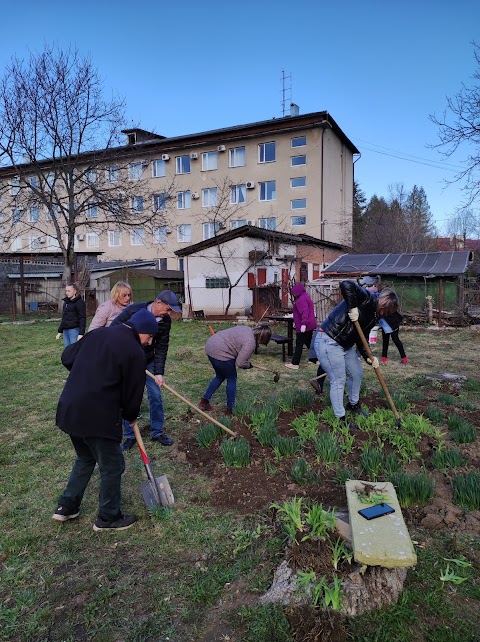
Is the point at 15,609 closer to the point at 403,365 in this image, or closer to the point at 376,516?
the point at 376,516

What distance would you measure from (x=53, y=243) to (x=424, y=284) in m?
29.8

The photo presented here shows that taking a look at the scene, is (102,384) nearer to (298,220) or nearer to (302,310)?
(302,310)

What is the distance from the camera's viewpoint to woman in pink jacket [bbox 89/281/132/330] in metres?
5.04

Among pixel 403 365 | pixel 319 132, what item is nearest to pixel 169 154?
pixel 319 132

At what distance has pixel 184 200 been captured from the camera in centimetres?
3134

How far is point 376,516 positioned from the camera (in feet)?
8.19

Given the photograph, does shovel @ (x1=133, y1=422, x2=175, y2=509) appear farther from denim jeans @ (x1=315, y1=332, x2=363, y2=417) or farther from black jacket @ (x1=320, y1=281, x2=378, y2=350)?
black jacket @ (x1=320, y1=281, x2=378, y2=350)

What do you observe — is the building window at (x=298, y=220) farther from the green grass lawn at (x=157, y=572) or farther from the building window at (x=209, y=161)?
the green grass lawn at (x=157, y=572)

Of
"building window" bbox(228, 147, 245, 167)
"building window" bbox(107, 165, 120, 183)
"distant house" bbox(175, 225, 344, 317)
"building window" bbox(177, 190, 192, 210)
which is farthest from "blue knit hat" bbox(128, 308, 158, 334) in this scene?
"building window" bbox(177, 190, 192, 210)

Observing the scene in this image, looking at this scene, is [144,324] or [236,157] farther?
[236,157]

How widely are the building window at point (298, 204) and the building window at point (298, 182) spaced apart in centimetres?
87

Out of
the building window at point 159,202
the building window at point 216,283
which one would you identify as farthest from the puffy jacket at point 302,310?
the building window at point 159,202

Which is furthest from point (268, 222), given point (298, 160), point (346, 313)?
point (346, 313)

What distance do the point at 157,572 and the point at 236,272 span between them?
16.4 metres
